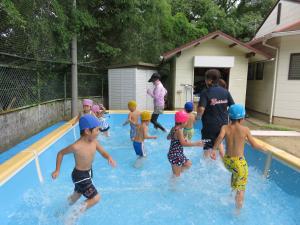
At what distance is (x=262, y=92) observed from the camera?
11.6 meters

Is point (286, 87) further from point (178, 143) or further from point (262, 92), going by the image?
point (178, 143)

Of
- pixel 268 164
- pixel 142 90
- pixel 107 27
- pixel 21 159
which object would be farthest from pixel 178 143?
pixel 107 27

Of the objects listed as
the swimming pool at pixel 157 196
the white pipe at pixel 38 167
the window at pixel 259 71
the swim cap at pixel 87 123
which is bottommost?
the swimming pool at pixel 157 196

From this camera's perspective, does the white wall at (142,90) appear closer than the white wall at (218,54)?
No

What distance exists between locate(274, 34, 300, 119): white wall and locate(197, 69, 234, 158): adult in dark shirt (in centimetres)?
629

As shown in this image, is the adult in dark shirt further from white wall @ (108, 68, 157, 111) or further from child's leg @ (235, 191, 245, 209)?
white wall @ (108, 68, 157, 111)

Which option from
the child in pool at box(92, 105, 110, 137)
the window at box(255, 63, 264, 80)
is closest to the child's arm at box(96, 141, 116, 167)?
the child in pool at box(92, 105, 110, 137)

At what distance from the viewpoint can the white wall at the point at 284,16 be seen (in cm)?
1103

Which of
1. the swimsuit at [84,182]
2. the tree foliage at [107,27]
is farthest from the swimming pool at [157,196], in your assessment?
the tree foliage at [107,27]

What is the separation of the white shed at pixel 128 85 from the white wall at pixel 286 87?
555 cm

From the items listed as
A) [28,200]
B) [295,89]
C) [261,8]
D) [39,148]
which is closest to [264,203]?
[28,200]

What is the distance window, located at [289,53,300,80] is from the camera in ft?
31.4

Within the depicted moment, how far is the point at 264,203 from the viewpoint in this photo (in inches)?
165

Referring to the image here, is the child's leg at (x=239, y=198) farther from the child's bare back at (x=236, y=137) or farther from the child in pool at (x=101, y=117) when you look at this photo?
the child in pool at (x=101, y=117)
